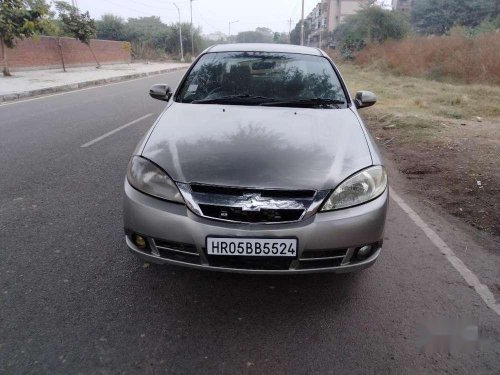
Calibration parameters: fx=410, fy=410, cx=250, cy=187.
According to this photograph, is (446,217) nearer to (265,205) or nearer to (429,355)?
(429,355)

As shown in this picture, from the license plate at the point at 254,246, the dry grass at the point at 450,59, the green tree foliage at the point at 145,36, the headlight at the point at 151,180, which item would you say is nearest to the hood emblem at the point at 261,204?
the license plate at the point at 254,246

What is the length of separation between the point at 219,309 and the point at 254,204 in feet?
2.35

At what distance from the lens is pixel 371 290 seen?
2.65 m

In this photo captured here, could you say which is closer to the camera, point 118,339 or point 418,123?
point 118,339

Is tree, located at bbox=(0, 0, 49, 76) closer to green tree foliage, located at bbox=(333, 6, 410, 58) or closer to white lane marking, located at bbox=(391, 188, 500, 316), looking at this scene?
white lane marking, located at bbox=(391, 188, 500, 316)

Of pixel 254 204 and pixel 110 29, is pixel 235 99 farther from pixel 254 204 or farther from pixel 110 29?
pixel 110 29

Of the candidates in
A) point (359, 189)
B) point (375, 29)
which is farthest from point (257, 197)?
point (375, 29)

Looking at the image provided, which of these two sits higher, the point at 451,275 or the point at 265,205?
the point at 265,205

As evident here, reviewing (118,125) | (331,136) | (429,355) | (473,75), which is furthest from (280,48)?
(473,75)

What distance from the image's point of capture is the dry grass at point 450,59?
1505cm

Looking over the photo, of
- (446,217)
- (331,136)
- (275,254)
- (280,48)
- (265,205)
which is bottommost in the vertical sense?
(446,217)

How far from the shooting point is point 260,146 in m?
2.54

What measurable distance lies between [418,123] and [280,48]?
491cm

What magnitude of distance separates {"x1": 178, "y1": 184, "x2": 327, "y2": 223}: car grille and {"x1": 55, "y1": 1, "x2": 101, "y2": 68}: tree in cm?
2810
